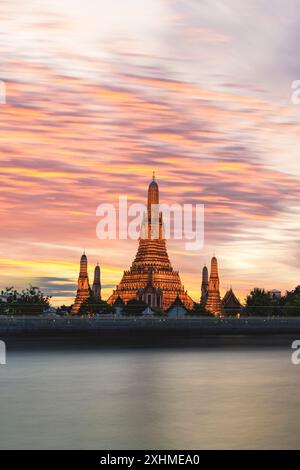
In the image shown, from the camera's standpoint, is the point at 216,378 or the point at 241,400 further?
the point at 216,378

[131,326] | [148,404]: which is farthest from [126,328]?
[148,404]

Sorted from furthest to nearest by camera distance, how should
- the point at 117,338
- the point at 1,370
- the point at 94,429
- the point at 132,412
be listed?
the point at 117,338 < the point at 1,370 < the point at 132,412 < the point at 94,429

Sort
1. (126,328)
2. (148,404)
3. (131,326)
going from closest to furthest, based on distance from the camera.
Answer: (148,404) < (131,326) < (126,328)

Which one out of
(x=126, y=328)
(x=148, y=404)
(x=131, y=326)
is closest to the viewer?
(x=148, y=404)

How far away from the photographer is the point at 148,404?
2143 inches

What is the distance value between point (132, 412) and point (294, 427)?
10501mm

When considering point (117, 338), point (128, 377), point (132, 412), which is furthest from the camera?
point (117, 338)

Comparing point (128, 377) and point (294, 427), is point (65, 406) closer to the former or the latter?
point (294, 427)

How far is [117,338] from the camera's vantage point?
157000 millimetres

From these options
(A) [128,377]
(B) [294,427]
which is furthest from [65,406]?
(A) [128,377]

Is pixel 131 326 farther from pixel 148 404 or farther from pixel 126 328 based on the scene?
pixel 148 404

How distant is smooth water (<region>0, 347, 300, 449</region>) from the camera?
4122cm
